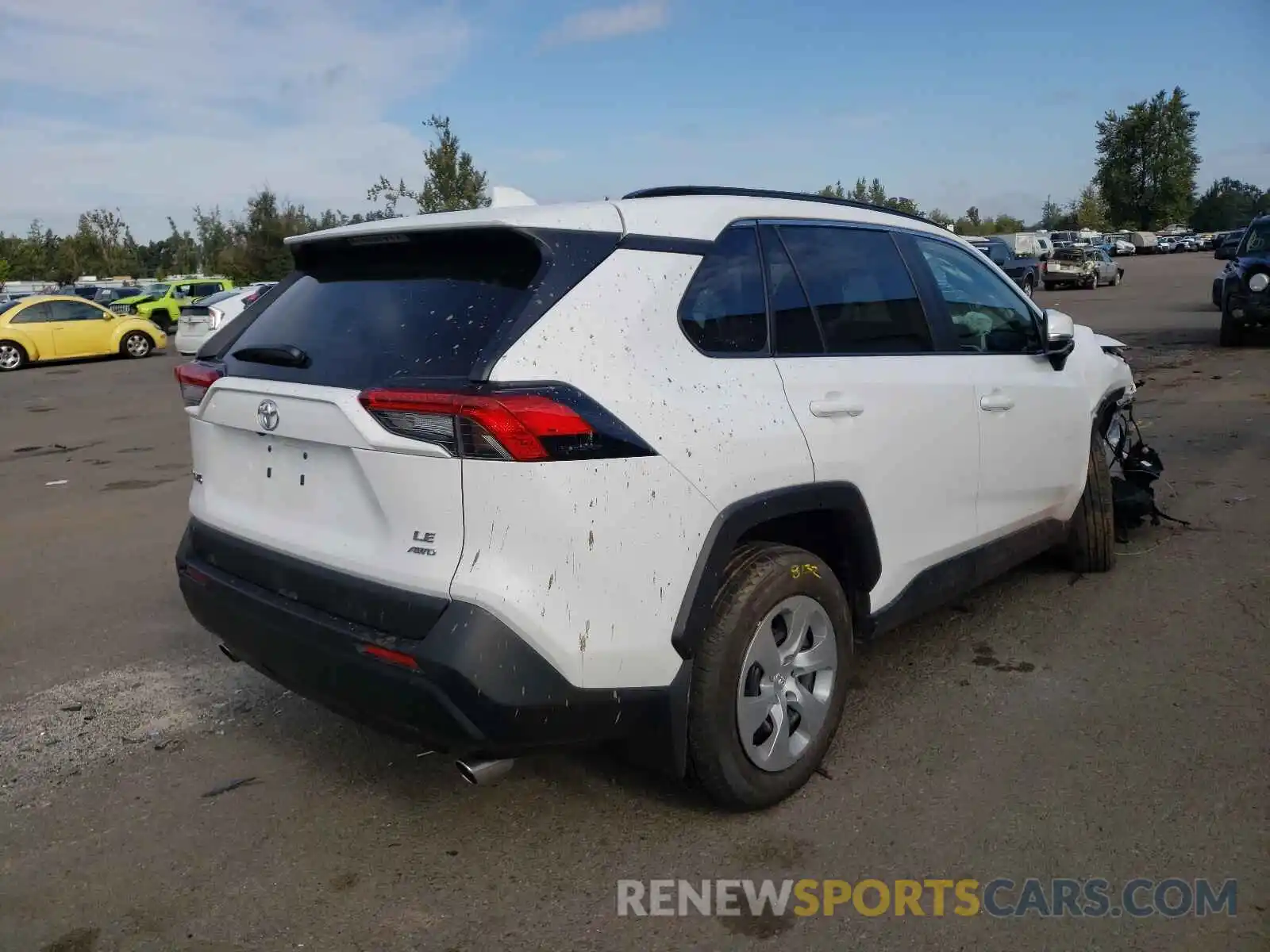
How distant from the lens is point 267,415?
117 inches

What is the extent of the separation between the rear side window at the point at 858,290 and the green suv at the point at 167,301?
A: 102ft

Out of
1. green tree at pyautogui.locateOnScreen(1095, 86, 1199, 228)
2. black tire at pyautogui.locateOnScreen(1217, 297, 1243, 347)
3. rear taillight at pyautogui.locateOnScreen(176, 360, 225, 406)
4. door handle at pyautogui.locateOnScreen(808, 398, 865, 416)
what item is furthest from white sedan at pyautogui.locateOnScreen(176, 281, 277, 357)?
green tree at pyautogui.locateOnScreen(1095, 86, 1199, 228)

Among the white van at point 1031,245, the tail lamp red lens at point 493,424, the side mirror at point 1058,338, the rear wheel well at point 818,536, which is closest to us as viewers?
the tail lamp red lens at point 493,424

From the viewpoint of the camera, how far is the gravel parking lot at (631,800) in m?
2.68

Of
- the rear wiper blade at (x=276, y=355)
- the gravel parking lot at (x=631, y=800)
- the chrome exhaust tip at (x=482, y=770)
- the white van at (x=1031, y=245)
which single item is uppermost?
the white van at (x=1031, y=245)

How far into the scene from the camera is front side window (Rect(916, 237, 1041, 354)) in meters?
4.12

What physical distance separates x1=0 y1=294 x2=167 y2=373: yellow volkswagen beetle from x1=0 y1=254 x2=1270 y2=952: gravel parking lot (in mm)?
19564

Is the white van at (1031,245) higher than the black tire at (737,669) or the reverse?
higher

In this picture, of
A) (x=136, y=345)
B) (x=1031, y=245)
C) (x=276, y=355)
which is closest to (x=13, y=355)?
(x=136, y=345)

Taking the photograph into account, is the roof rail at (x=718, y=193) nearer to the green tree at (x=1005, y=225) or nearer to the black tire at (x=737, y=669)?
the black tire at (x=737, y=669)

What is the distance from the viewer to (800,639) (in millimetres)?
3186

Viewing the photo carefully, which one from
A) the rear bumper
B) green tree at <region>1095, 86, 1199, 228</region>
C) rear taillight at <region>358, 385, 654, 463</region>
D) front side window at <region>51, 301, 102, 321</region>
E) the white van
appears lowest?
the rear bumper

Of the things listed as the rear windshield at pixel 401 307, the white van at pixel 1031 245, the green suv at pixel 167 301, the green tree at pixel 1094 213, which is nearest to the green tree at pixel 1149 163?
the green tree at pixel 1094 213

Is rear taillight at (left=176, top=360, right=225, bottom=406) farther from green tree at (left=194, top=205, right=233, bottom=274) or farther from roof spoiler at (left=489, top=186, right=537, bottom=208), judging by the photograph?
green tree at (left=194, top=205, right=233, bottom=274)
